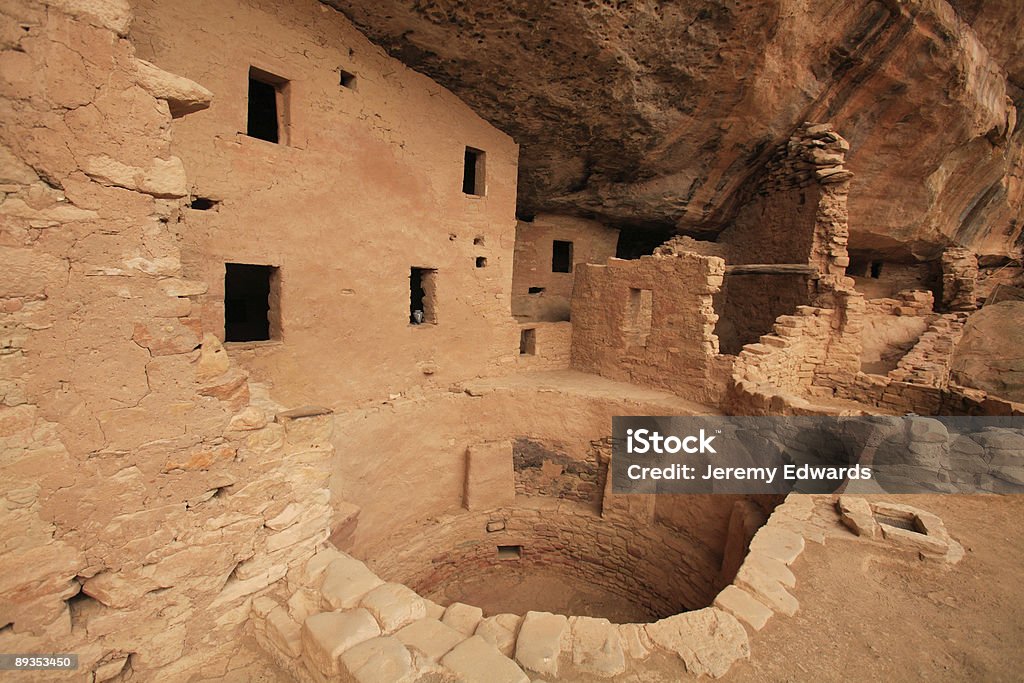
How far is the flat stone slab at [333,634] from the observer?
2258 mm

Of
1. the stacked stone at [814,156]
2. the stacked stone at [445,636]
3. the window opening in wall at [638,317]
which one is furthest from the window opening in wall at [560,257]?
the stacked stone at [445,636]

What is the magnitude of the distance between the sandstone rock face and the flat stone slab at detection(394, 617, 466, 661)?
1006cm

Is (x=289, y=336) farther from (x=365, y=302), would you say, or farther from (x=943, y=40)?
(x=943, y=40)

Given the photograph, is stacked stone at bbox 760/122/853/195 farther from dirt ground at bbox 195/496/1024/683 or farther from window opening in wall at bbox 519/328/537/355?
dirt ground at bbox 195/496/1024/683

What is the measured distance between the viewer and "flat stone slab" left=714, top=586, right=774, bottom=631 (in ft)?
8.98

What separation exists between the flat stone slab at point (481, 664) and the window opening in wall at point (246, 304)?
7863mm

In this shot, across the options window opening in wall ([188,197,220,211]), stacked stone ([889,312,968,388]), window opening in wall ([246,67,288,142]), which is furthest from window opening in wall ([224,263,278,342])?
stacked stone ([889,312,968,388])

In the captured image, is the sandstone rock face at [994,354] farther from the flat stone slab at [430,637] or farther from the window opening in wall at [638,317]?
the flat stone slab at [430,637]

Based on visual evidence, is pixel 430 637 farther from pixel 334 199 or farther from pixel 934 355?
pixel 934 355

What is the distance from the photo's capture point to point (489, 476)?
280 inches

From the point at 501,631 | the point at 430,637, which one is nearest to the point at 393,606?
the point at 430,637

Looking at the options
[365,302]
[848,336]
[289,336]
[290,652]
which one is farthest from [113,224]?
[848,336]

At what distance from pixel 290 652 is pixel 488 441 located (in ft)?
15.6

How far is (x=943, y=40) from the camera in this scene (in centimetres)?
711
